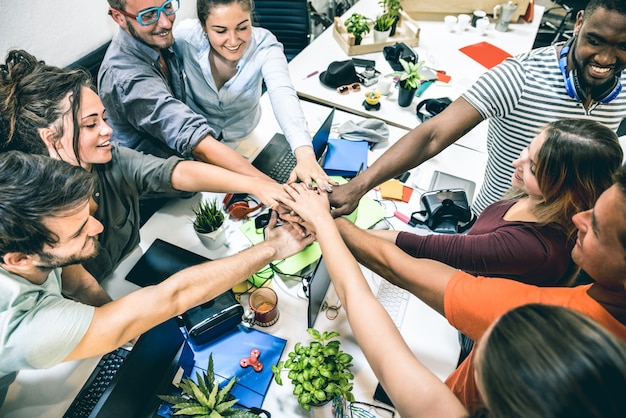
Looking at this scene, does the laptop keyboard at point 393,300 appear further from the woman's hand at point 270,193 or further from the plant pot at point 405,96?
the plant pot at point 405,96

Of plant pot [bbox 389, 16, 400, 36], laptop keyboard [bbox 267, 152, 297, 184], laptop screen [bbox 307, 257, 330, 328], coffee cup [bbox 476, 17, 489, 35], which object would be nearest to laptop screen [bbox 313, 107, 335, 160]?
laptop keyboard [bbox 267, 152, 297, 184]

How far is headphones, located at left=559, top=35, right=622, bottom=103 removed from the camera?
1.45 metres

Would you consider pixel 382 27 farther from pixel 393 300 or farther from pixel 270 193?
pixel 393 300

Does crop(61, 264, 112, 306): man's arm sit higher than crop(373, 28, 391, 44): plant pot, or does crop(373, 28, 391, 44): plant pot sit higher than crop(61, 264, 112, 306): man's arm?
crop(373, 28, 391, 44): plant pot

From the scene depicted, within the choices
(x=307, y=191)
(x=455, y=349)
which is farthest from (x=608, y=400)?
(x=307, y=191)

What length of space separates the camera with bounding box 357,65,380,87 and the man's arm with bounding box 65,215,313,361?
158 centimetres

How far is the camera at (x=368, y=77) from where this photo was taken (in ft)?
8.54

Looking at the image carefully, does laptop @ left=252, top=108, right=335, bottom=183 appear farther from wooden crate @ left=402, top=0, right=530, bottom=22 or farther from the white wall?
wooden crate @ left=402, top=0, right=530, bottom=22

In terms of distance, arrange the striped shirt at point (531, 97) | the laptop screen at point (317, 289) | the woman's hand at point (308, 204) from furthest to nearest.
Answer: the striped shirt at point (531, 97) < the woman's hand at point (308, 204) < the laptop screen at point (317, 289)

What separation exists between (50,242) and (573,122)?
1.58 metres

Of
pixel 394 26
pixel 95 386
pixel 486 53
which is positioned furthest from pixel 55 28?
pixel 486 53

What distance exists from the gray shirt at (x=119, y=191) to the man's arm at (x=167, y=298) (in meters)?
0.45

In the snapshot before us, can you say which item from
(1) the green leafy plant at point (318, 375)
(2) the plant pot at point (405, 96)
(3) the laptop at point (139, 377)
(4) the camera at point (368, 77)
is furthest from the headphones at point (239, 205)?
(4) the camera at point (368, 77)

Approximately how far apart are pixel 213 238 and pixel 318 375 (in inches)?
29.7
